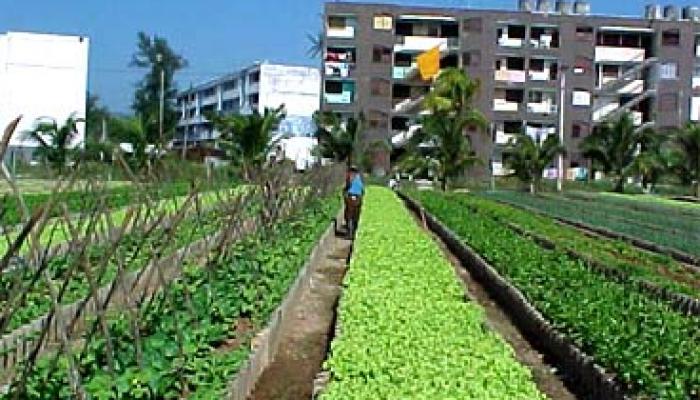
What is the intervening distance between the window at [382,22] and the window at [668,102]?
16.6 metres

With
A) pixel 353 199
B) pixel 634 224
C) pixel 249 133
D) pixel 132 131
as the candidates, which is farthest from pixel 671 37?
pixel 353 199

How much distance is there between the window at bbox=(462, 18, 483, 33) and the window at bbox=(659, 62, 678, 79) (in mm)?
11086

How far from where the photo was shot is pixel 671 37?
6062 centimetres

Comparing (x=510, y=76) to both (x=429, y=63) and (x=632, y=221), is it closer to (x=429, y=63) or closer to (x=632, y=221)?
(x=429, y=63)

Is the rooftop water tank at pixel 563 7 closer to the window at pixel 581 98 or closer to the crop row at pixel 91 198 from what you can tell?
the window at pixel 581 98

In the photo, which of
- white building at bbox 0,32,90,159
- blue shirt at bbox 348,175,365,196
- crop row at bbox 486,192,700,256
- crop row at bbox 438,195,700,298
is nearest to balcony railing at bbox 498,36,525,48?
crop row at bbox 486,192,700,256

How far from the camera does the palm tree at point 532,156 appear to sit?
1852 inches

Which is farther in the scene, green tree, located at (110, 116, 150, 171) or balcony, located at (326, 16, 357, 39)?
balcony, located at (326, 16, 357, 39)

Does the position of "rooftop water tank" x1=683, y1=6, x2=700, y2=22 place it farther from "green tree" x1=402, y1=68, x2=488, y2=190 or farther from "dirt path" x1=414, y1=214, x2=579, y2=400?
"dirt path" x1=414, y1=214, x2=579, y2=400

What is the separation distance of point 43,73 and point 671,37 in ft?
118

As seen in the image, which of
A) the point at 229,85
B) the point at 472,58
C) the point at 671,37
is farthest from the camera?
the point at 229,85

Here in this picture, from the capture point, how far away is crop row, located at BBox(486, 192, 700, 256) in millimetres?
21608

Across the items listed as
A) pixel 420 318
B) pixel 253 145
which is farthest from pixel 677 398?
pixel 253 145

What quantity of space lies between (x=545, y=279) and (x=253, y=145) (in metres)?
26.8
